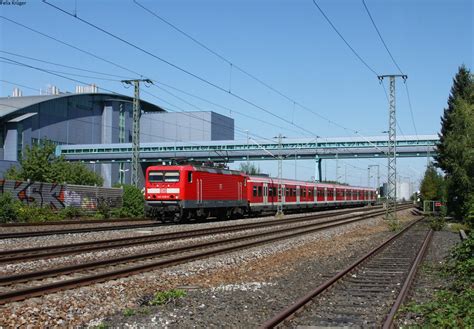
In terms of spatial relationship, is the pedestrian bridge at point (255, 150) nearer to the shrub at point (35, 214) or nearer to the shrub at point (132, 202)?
the shrub at point (132, 202)

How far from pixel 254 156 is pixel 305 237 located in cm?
6850

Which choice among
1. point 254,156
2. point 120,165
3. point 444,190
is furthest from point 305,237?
point 120,165

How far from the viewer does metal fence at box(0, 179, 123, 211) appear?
116 ft

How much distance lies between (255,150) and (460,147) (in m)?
56.3

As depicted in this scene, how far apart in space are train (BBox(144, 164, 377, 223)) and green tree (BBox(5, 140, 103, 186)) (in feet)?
55.7

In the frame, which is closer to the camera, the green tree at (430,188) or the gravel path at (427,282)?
the gravel path at (427,282)

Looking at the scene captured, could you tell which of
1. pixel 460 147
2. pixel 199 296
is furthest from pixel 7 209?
pixel 460 147

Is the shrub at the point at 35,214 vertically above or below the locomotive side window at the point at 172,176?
below

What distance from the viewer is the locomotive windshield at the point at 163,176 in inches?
1267

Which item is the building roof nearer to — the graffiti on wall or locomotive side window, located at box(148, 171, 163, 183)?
the graffiti on wall

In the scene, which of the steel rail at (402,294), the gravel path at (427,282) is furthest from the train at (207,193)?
the steel rail at (402,294)

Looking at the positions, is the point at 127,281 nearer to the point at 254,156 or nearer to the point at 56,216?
the point at 56,216

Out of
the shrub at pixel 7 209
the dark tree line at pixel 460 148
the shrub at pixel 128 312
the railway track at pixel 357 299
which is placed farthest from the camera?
the dark tree line at pixel 460 148

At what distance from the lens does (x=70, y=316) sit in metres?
9.27
